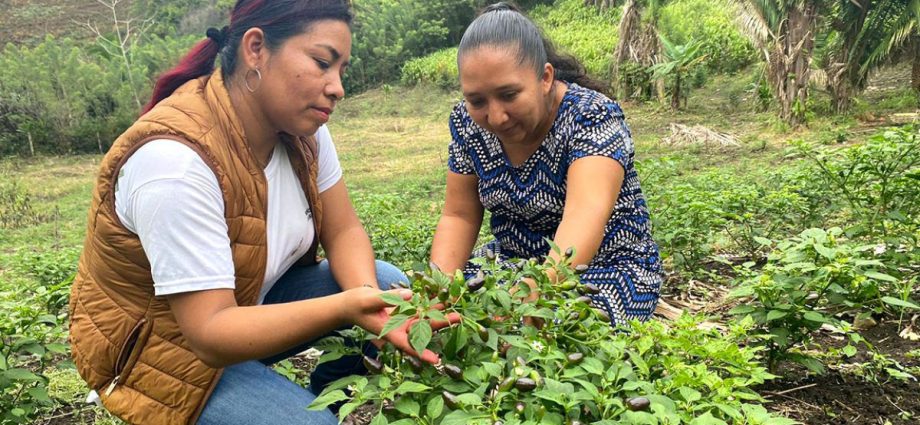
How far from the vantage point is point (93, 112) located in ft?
50.1

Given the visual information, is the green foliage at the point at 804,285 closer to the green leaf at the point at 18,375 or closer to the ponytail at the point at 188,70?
the ponytail at the point at 188,70

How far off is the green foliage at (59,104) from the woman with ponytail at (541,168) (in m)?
14.0

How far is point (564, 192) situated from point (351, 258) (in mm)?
744

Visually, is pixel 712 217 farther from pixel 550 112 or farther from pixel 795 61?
pixel 795 61

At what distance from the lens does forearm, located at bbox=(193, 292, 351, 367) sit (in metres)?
1.61

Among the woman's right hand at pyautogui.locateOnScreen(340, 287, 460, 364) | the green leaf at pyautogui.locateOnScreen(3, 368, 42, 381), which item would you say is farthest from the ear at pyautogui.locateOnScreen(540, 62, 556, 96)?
the green leaf at pyautogui.locateOnScreen(3, 368, 42, 381)

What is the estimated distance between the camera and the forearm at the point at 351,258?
2.18m

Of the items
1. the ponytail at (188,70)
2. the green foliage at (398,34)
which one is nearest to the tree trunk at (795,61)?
the ponytail at (188,70)

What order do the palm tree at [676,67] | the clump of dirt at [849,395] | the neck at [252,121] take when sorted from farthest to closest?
the palm tree at [676,67] < the clump of dirt at [849,395] < the neck at [252,121]

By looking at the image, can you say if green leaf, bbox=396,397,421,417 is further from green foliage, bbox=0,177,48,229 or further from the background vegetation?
green foliage, bbox=0,177,48,229

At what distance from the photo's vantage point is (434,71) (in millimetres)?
18344

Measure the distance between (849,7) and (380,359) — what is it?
10050 mm

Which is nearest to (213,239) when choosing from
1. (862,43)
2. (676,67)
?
(862,43)

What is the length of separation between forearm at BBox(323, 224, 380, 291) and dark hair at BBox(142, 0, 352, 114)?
2.16 ft
